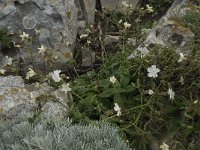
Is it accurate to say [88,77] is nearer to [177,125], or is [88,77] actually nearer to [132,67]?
[132,67]

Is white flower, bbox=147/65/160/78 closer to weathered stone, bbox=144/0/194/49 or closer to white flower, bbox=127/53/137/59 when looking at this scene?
white flower, bbox=127/53/137/59

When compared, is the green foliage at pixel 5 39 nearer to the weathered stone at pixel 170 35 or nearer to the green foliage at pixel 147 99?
the green foliage at pixel 147 99

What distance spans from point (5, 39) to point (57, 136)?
6.59ft

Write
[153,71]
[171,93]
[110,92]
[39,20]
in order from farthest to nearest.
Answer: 1. [39,20]
2. [110,92]
3. [153,71]
4. [171,93]

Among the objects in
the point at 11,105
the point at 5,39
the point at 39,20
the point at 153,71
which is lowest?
the point at 11,105

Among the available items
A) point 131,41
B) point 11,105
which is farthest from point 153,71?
point 11,105

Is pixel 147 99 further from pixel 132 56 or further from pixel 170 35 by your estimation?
pixel 170 35

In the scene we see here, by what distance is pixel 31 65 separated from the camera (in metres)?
4.89

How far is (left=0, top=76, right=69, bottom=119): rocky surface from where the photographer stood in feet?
12.8

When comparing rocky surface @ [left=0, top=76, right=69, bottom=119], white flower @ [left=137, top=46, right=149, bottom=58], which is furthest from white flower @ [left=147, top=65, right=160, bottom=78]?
rocky surface @ [left=0, top=76, right=69, bottom=119]

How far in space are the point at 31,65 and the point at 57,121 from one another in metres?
1.55

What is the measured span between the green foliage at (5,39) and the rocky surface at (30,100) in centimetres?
83

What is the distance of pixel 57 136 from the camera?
318 cm

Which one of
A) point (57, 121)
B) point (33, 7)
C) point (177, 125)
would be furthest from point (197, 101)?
point (33, 7)
